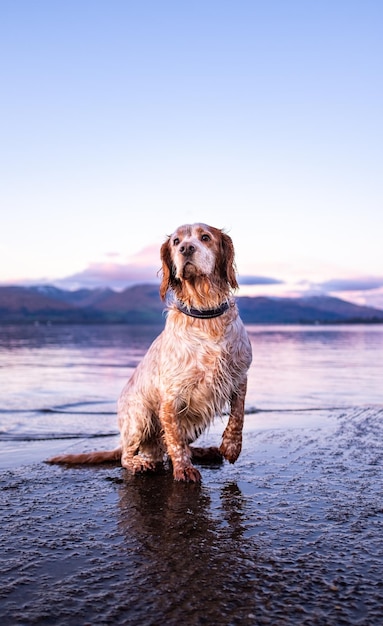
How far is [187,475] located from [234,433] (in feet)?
1.74

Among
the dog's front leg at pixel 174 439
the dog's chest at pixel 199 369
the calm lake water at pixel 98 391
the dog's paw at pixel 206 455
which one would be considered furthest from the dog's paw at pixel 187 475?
the calm lake water at pixel 98 391

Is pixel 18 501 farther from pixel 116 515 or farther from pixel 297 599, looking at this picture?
pixel 297 599

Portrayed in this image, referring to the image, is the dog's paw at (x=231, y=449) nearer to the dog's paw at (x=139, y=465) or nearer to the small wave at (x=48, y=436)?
the dog's paw at (x=139, y=465)

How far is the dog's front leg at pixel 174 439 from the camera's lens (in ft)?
15.1

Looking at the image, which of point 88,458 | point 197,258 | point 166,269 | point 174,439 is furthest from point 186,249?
point 88,458

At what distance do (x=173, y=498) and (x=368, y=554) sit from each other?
1517mm

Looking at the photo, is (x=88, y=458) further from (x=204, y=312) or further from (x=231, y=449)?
(x=204, y=312)

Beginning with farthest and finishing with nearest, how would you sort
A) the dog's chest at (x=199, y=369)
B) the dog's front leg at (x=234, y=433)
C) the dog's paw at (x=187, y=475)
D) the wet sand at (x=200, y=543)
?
1. the dog's front leg at (x=234, y=433)
2. the dog's chest at (x=199, y=369)
3. the dog's paw at (x=187, y=475)
4. the wet sand at (x=200, y=543)

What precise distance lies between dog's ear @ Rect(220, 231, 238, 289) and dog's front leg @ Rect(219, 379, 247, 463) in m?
0.86

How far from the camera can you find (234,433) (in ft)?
15.5

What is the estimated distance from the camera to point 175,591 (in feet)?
8.30

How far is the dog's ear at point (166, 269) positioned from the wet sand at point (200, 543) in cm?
156

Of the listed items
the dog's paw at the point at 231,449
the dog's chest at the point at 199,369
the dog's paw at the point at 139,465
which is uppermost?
the dog's chest at the point at 199,369

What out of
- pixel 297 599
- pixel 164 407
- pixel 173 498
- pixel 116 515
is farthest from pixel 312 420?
pixel 297 599
